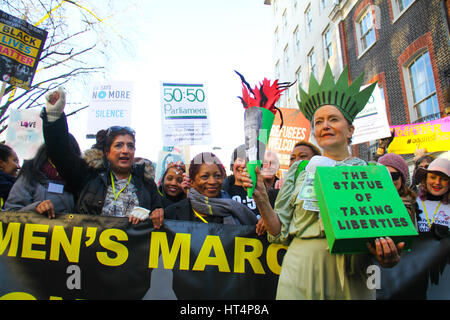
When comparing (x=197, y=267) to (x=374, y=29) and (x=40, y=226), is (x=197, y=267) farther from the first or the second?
(x=374, y=29)

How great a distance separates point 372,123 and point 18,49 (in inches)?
209

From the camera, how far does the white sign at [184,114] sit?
13.7ft

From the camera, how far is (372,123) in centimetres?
561

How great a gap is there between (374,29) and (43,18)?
10722 millimetres

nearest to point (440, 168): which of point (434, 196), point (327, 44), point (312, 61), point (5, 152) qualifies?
point (434, 196)

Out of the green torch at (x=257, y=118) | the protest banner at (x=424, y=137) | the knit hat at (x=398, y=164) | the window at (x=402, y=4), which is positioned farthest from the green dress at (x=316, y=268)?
the window at (x=402, y=4)

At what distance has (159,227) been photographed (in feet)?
8.58

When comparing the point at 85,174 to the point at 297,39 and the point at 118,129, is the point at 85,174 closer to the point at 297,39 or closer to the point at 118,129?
the point at 118,129

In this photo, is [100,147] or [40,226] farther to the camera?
[100,147]

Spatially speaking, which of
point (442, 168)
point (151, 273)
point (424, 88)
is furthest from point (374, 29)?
point (151, 273)

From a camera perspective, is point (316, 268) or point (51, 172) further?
point (51, 172)

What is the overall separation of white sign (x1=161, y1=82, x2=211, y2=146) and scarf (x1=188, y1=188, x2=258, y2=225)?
145 cm

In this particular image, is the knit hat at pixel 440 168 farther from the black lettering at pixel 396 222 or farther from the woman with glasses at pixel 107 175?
the woman with glasses at pixel 107 175

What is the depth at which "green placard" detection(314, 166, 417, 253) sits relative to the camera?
1627 millimetres
